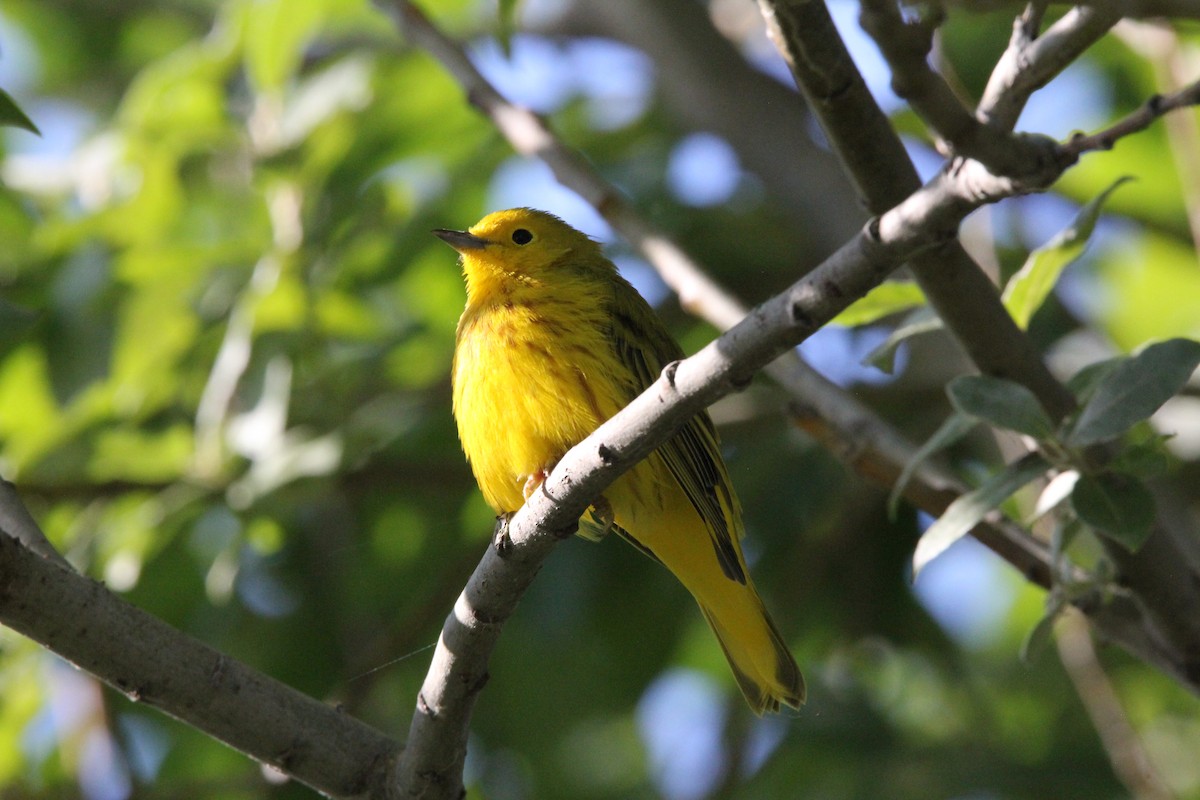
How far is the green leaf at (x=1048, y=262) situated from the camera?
10.8 ft

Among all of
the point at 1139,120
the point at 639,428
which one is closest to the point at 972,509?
the point at 639,428

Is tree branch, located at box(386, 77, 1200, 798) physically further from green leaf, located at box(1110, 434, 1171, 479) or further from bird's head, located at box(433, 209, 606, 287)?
bird's head, located at box(433, 209, 606, 287)

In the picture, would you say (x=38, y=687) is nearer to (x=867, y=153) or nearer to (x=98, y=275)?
(x=98, y=275)

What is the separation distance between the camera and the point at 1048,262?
3430 millimetres

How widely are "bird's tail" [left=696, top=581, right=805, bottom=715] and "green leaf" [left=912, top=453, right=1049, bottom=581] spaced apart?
1.23 m

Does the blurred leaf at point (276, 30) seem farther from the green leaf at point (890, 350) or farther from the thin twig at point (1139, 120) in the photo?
the thin twig at point (1139, 120)

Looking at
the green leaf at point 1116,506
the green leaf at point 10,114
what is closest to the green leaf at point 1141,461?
the green leaf at point 1116,506

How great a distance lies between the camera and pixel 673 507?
4.27 m

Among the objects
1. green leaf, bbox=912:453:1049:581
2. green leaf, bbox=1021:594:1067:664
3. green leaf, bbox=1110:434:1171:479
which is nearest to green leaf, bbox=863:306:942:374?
green leaf, bbox=912:453:1049:581

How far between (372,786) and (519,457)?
121 centimetres

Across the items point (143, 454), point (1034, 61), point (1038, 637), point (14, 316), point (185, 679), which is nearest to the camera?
point (1034, 61)

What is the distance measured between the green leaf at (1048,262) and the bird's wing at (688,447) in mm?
950

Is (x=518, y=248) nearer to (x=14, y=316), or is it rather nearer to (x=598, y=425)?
(x=598, y=425)

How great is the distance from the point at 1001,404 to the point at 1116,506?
0.33 meters
